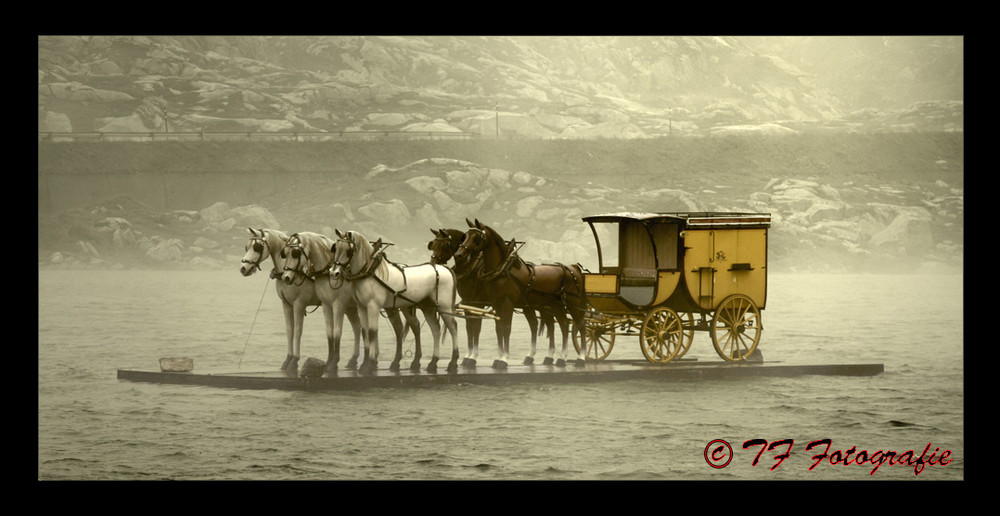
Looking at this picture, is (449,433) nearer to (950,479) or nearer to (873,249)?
(950,479)

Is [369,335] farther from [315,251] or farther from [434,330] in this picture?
[315,251]

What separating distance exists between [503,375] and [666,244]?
271cm

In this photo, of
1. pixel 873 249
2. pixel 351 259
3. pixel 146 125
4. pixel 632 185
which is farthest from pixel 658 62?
pixel 351 259

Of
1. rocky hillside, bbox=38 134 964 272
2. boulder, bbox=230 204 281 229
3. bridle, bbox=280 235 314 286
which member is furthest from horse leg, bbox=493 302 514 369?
boulder, bbox=230 204 281 229

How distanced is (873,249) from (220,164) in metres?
19.6

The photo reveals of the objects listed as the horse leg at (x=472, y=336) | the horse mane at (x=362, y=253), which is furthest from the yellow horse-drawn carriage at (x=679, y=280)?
the horse mane at (x=362, y=253)

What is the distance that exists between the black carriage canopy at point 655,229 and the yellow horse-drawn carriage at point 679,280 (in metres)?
0.01

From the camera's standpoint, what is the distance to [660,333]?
1839cm

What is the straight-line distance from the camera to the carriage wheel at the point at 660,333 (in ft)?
60.0

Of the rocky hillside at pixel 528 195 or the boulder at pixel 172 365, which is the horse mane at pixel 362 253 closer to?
the boulder at pixel 172 365

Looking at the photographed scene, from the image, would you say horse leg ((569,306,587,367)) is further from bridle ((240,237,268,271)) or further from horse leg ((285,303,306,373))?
bridle ((240,237,268,271))

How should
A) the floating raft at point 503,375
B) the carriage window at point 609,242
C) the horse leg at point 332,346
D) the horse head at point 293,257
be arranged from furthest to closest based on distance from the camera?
1. the carriage window at point 609,242
2. the horse leg at point 332,346
3. the floating raft at point 503,375
4. the horse head at point 293,257

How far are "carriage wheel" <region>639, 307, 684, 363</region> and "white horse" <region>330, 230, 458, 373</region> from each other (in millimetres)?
2408
